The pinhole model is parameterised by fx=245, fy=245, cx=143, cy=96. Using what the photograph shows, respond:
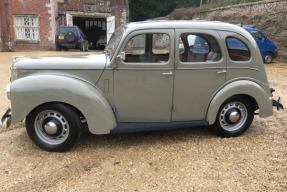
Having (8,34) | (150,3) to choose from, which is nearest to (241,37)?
(8,34)

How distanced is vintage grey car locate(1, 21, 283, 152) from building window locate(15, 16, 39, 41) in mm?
16973

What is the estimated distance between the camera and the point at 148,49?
393 cm

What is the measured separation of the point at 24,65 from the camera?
3484mm

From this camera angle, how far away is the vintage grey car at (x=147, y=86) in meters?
3.39

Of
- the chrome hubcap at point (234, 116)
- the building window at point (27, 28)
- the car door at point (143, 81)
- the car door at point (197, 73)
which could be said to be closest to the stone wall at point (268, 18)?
the chrome hubcap at point (234, 116)

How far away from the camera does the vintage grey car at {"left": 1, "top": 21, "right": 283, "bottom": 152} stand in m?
3.39

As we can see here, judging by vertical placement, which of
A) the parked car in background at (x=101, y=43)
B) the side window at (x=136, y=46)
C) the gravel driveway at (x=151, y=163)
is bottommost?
the gravel driveway at (x=151, y=163)

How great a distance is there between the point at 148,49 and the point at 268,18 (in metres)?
15.4

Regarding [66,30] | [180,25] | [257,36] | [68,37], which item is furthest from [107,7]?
[180,25]

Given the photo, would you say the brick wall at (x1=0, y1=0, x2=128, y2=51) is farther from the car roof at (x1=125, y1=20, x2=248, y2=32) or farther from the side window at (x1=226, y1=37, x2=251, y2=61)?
the side window at (x1=226, y1=37, x2=251, y2=61)

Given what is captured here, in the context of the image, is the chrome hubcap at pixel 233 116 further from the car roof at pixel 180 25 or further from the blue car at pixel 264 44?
the blue car at pixel 264 44

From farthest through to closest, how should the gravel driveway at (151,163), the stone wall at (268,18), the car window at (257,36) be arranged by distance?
the stone wall at (268,18)
the car window at (257,36)
the gravel driveway at (151,163)

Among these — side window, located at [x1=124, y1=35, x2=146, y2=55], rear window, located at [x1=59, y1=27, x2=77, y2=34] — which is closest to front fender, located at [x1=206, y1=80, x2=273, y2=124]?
side window, located at [x1=124, y1=35, x2=146, y2=55]

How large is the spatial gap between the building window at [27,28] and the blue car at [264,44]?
48.7ft
